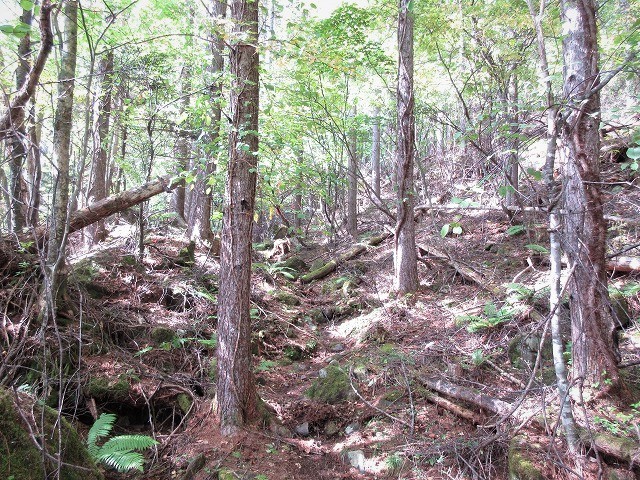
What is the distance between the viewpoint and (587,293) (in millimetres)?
3744

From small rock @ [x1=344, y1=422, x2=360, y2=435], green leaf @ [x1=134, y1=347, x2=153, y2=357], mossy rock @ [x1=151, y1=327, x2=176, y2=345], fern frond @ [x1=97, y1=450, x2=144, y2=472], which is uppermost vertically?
mossy rock @ [x1=151, y1=327, x2=176, y2=345]

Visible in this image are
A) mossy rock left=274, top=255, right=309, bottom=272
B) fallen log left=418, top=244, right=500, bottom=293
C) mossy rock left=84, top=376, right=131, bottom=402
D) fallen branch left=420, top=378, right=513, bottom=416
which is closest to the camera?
fallen branch left=420, top=378, right=513, bottom=416

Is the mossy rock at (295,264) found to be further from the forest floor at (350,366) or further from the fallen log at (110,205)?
the fallen log at (110,205)

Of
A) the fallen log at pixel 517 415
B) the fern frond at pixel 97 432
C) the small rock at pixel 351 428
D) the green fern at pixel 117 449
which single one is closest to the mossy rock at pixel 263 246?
the small rock at pixel 351 428

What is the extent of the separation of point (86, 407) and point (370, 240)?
9.18 m

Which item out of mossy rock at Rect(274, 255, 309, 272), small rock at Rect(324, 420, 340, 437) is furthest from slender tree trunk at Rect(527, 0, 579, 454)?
mossy rock at Rect(274, 255, 309, 272)

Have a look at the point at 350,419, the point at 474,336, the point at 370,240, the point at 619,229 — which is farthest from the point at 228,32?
the point at 370,240

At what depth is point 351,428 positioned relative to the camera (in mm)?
4934

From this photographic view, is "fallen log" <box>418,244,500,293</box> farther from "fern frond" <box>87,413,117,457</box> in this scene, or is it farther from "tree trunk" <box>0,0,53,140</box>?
"tree trunk" <box>0,0,53,140</box>

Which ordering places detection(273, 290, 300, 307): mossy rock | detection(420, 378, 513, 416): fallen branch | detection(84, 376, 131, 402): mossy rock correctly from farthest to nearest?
1. detection(273, 290, 300, 307): mossy rock
2. detection(84, 376, 131, 402): mossy rock
3. detection(420, 378, 513, 416): fallen branch

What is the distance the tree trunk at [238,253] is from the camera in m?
4.49

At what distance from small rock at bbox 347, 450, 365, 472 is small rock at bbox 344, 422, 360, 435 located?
0.44 metres

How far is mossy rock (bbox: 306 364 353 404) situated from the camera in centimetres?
552

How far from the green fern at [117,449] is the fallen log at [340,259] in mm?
7553
